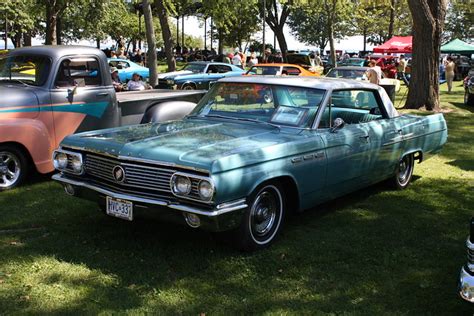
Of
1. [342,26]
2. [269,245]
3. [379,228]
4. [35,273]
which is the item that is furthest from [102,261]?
[342,26]

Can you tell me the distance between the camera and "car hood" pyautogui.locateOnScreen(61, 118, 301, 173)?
163 inches

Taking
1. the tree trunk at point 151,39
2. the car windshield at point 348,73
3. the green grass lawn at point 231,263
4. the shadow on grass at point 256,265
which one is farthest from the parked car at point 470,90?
the shadow on grass at point 256,265

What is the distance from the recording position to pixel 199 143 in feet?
14.9

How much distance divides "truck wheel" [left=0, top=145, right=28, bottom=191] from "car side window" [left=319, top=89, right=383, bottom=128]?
12.8 ft

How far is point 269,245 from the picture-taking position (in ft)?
15.8

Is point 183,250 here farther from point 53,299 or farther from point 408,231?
point 408,231

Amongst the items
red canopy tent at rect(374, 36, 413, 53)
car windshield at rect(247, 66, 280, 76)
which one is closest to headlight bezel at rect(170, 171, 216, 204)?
car windshield at rect(247, 66, 280, 76)

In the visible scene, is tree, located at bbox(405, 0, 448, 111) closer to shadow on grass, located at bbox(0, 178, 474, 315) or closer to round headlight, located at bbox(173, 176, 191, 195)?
shadow on grass, located at bbox(0, 178, 474, 315)

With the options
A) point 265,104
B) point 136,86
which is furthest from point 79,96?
point 136,86

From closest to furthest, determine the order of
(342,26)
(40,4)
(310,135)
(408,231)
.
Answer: (310,135), (408,231), (40,4), (342,26)

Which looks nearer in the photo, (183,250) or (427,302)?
(427,302)

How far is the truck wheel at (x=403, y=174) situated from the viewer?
6.81 metres

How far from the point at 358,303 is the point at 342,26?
91135 millimetres

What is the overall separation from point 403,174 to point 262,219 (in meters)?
3.08
